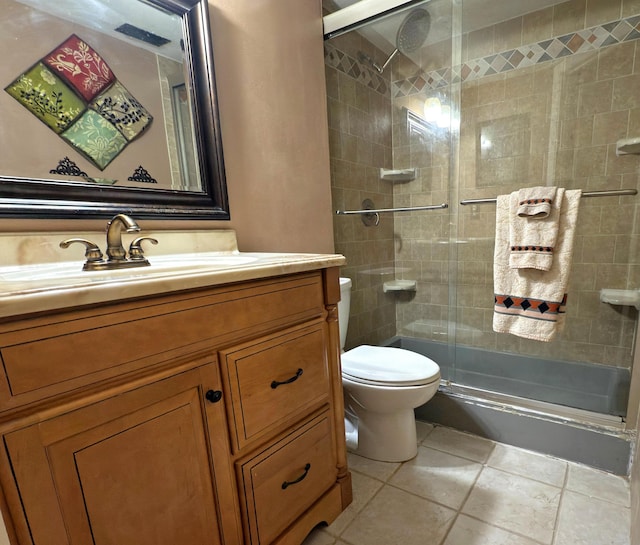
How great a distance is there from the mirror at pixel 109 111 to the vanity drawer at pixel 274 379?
1.96 ft

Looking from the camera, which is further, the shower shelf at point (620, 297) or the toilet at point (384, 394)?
the shower shelf at point (620, 297)

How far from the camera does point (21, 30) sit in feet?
2.76

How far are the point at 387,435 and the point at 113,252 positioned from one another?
1.23 metres

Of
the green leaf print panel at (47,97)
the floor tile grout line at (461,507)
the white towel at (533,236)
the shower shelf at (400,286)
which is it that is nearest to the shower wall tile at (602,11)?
the white towel at (533,236)

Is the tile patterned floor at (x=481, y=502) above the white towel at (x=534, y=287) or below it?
below

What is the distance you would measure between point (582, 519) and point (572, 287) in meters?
1.26

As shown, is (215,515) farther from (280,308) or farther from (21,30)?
(21,30)

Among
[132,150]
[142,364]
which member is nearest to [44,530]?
[142,364]

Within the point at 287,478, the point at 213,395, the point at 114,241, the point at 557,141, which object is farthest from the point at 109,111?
the point at 557,141

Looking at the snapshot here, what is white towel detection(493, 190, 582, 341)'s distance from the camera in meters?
1.43

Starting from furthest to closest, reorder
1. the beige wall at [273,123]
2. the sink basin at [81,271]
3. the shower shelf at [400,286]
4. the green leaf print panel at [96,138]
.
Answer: the shower shelf at [400,286] → the beige wall at [273,123] → the green leaf print panel at [96,138] → the sink basin at [81,271]

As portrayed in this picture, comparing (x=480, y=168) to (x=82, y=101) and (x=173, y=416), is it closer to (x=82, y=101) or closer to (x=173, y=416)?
(x=82, y=101)

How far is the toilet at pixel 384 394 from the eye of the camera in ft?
4.21

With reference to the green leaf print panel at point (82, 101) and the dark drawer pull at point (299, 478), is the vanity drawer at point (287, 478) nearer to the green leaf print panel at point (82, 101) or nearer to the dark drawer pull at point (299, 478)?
the dark drawer pull at point (299, 478)
